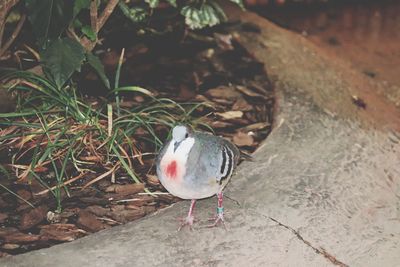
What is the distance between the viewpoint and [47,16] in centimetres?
323

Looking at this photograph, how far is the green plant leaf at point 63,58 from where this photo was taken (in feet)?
11.0

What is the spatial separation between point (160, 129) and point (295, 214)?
965 mm

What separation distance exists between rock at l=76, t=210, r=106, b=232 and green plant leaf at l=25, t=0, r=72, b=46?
2.65 ft

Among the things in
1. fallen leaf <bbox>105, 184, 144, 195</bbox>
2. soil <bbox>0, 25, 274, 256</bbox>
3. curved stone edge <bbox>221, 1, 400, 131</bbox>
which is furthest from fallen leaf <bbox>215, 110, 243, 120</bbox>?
fallen leaf <bbox>105, 184, 144, 195</bbox>

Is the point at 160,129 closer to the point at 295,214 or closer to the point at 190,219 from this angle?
the point at 190,219

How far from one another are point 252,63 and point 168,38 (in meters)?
0.60

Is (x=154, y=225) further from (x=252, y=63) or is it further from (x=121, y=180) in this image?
(x=252, y=63)

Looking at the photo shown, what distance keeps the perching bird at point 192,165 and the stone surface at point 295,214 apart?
0.24 m

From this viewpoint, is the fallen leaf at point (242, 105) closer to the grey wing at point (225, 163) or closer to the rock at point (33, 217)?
the grey wing at point (225, 163)

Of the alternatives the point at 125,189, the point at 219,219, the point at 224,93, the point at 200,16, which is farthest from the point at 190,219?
the point at 200,16

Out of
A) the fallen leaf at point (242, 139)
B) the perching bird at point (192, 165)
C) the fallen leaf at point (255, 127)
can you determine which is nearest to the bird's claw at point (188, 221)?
the perching bird at point (192, 165)

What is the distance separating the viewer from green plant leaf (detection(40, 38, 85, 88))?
11.0 ft

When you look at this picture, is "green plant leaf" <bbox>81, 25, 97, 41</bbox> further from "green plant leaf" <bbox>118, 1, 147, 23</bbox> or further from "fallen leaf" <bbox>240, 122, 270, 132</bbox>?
"fallen leaf" <bbox>240, 122, 270, 132</bbox>

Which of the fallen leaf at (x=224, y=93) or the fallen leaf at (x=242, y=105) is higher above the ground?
the fallen leaf at (x=224, y=93)
